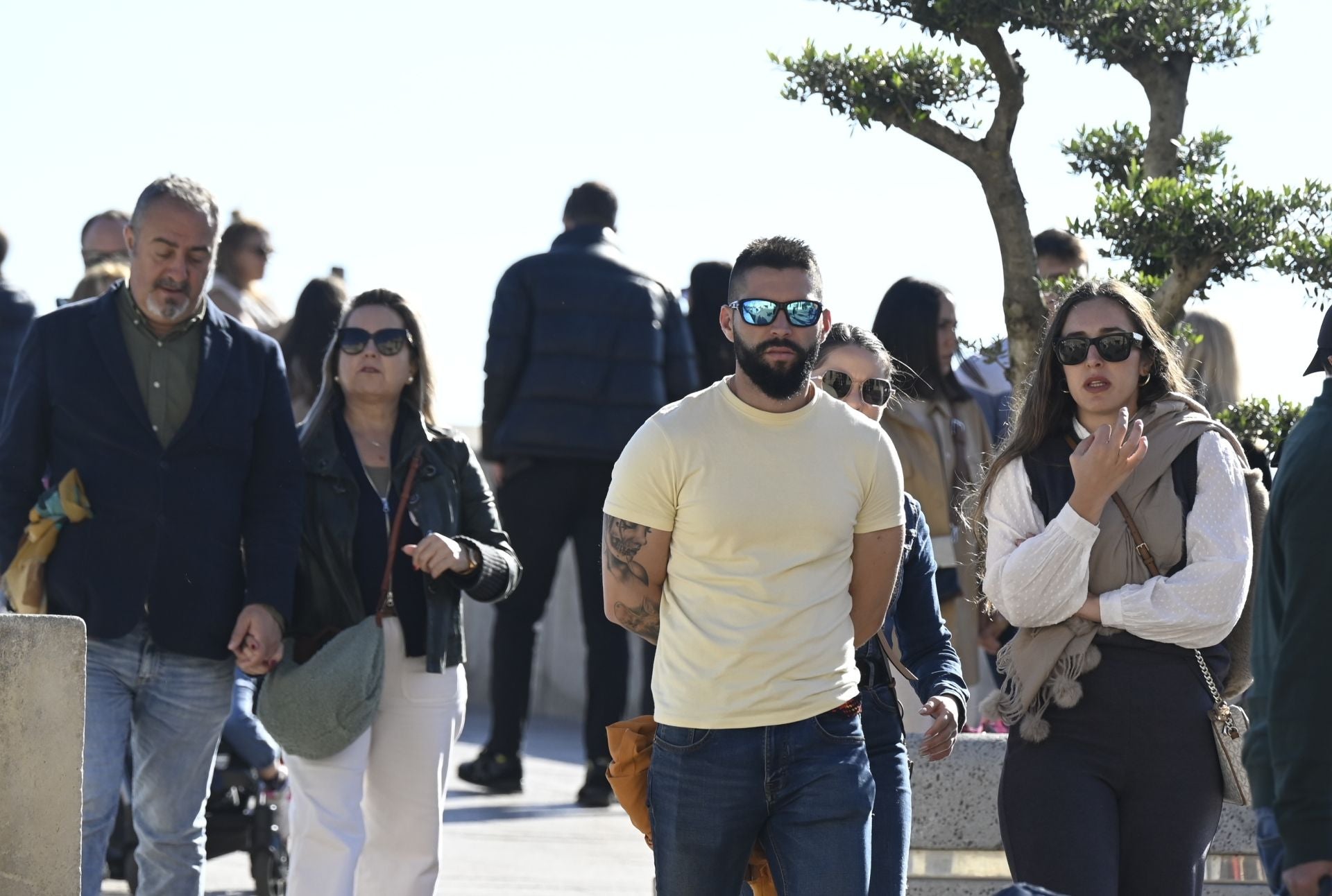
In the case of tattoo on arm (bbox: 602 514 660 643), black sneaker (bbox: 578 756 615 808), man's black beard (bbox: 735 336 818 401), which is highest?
man's black beard (bbox: 735 336 818 401)

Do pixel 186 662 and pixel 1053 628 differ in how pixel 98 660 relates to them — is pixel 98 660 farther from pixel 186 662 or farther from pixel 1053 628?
pixel 1053 628

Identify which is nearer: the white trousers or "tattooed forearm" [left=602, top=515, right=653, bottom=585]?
"tattooed forearm" [left=602, top=515, right=653, bottom=585]

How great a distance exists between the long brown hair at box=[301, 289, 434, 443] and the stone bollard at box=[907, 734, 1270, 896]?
6.11 ft

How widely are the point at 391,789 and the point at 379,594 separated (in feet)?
1.88

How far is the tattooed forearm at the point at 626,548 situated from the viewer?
443 cm

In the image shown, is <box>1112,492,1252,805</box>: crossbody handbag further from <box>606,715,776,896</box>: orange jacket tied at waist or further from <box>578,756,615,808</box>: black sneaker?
<box>578,756,615,808</box>: black sneaker

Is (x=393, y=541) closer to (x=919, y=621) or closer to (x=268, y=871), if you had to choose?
(x=919, y=621)

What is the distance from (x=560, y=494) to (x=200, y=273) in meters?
3.60

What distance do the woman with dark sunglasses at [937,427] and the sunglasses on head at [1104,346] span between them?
179 cm

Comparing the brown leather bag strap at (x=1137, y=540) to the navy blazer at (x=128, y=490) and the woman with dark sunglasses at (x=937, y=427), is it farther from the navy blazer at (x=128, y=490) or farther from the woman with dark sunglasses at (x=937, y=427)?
the navy blazer at (x=128, y=490)

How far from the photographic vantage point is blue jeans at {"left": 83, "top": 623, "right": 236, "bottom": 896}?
540cm

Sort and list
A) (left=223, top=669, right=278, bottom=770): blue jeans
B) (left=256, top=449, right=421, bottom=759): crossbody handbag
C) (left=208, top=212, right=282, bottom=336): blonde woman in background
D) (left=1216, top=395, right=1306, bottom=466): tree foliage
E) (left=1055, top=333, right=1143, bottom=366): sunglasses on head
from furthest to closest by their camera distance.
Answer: (left=208, top=212, right=282, bottom=336): blonde woman in background < (left=223, top=669, right=278, bottom=770): blue jeans < (left=1216, top=395, right=1306, bottom=466): tree foliage < (left=256, top=449, right=421, bottom=759): crossbody handbag < (left=1055, top=333, right=1143, bottom=366): sunglasses on head

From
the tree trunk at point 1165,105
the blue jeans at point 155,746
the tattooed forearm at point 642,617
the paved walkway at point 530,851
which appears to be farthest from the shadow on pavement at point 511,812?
the tattooed forearm at point 642,617

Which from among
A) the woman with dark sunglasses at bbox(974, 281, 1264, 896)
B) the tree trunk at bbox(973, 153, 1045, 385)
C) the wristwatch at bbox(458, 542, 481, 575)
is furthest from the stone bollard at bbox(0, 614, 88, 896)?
the tree trunk at bbox(973, 153, 1045, 385)
